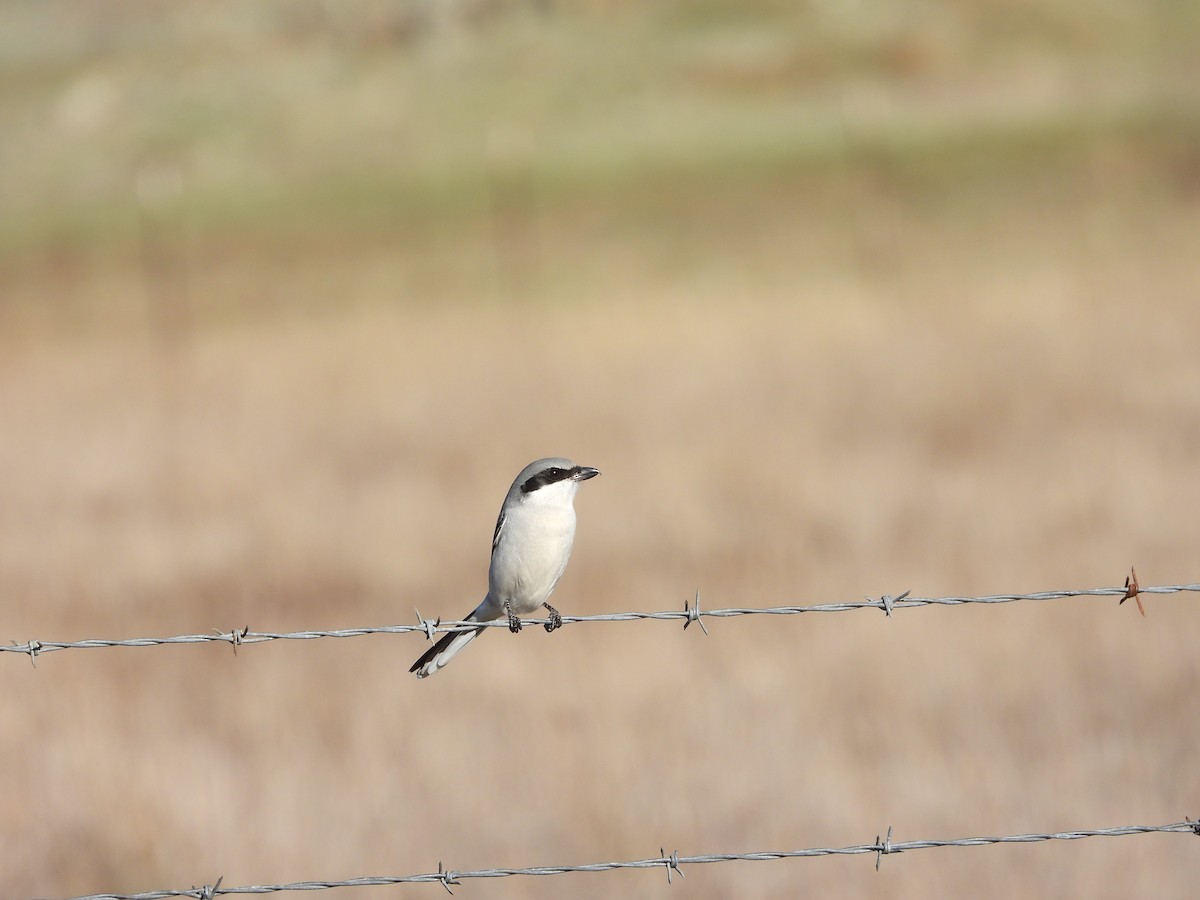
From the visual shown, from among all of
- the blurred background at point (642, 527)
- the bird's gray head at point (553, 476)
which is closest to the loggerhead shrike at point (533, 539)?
the bird's gray head at point (553, 476)

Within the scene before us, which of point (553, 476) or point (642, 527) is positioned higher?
point (642, 527)

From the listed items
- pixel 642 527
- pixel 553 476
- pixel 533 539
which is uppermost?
pixel 642 527

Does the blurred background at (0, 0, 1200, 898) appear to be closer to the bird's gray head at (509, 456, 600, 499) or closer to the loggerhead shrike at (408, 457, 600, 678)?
the loggerhead shrike at (408, 457, 600, 678)

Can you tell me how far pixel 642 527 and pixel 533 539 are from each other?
7302mm

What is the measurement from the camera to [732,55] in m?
50.8

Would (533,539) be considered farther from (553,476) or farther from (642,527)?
(642,527)

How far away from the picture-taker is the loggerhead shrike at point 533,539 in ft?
16.5

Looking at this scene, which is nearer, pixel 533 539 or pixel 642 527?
pixel 533 539

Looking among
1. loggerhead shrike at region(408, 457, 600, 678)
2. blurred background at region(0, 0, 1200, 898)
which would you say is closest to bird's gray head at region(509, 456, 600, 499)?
loggerhead shrike at region(408, 457, 600, 678)

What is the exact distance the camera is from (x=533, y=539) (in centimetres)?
504

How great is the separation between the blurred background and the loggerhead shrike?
2364mm

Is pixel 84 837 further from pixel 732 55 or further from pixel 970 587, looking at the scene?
pixel 732 55

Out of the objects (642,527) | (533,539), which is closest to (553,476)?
(533,539)

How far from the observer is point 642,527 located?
12305mm
